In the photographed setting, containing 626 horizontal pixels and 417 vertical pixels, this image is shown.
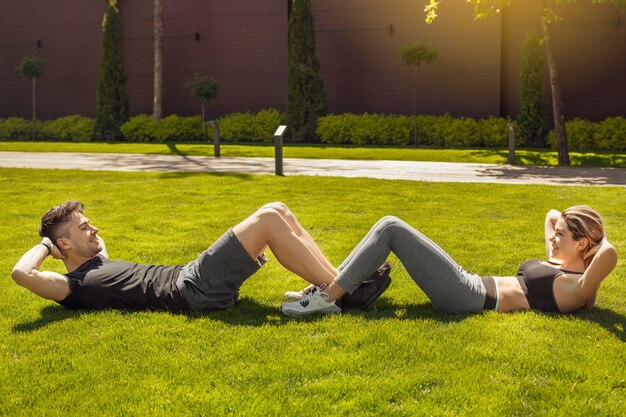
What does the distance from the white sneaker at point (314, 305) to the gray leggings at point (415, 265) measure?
182mm

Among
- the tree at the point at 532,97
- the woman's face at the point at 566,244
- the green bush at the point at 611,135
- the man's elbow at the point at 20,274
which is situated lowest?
the man's elbow at the point at 20,274

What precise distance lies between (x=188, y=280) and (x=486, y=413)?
2468 millimetres

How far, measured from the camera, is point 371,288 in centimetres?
554

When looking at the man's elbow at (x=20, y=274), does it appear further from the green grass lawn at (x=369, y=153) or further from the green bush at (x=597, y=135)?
the green bush at (x=597, y=135)

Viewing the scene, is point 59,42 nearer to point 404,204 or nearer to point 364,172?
point 364,172

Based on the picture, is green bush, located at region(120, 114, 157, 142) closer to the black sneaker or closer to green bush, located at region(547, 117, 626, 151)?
green bush, located at region(547, 117, 626, 151)

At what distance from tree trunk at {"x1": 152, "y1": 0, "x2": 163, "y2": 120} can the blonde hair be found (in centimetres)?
2433

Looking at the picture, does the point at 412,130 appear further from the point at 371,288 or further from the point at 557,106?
the point at 371,288

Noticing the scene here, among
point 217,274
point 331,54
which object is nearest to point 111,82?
point 331,54

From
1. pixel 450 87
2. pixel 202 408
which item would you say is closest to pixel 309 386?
pixel 202 408

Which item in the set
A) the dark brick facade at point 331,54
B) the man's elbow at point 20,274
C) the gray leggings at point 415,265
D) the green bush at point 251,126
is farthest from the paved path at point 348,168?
the man's elbow at point 20,274

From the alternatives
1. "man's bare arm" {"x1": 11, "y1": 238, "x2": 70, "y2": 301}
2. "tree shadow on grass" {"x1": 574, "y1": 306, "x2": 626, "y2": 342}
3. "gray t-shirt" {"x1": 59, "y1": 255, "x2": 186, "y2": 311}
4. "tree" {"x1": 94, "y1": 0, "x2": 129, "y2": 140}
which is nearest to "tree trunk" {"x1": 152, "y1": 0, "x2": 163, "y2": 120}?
"tree" {"x1": 94, "y1": 0, "x2": 129, "y2": 140}

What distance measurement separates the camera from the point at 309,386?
425 centimetres

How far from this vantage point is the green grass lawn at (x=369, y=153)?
18859mm
